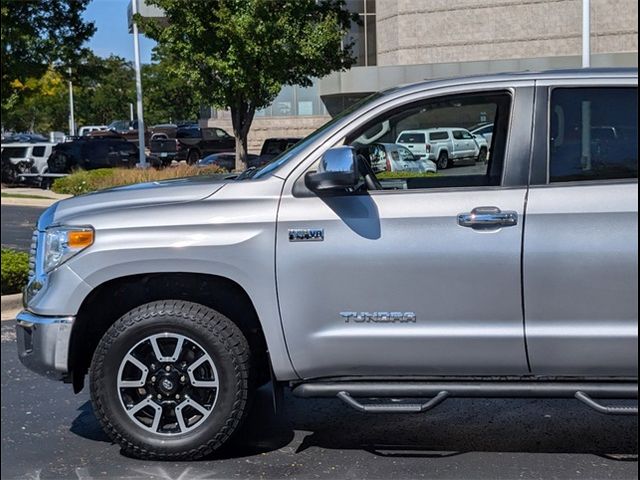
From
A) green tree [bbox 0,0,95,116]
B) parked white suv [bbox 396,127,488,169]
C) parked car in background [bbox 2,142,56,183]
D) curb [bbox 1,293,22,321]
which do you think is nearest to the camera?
parked white suv [bbox 396,127,488,169]

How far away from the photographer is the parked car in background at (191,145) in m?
42.1

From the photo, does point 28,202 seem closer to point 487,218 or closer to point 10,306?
point 10,306

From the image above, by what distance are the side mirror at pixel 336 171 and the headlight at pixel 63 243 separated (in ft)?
4.09

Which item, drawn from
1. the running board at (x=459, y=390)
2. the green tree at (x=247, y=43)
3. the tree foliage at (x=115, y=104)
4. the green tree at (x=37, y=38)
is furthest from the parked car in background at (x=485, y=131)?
the tree foliage at (x=115, y=104)

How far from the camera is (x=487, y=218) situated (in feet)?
15.4

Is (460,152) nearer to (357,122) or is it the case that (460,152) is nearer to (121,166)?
(357,122)

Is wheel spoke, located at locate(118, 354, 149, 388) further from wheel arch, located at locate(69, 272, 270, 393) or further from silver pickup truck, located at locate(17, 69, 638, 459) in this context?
wheel arch, located at locate(69, 272, 270, 393)

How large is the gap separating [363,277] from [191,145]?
40.7 meters

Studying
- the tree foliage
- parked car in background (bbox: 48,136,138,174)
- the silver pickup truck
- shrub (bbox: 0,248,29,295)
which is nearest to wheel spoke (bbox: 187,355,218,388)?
the silver pickup truck

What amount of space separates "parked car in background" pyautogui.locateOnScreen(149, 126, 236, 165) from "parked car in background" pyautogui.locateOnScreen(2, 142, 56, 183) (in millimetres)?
7888

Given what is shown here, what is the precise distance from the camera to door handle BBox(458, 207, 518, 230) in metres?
4.67

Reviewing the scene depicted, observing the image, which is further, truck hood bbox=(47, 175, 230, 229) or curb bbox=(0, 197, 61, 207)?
curb bbox=(0, 197, 61, 207)

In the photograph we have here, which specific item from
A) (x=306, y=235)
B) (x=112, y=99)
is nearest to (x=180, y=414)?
(x=306, y=235)

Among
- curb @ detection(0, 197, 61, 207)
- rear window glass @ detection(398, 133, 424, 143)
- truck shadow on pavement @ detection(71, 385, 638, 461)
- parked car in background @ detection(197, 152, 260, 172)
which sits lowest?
truck shadow on pavement @ detection(71, 385, 638, 461)
